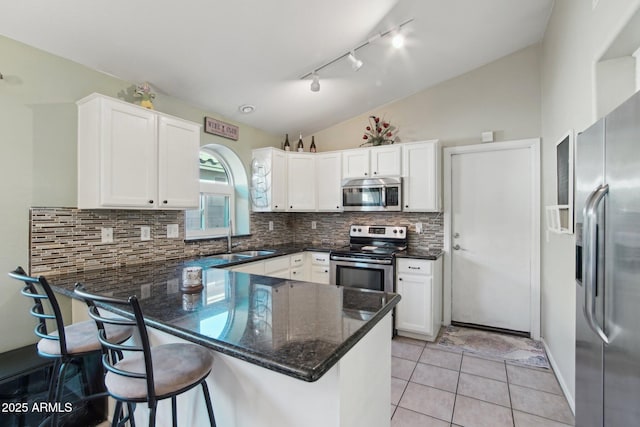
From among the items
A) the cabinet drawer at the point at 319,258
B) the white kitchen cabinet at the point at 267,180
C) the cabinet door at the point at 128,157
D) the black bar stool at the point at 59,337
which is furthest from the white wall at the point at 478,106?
the black bar stool at the point at 59,337

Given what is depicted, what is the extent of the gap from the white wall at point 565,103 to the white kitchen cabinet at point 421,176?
100 cm

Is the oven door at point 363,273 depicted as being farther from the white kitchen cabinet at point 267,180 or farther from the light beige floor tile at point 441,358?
the white kitchen cabinet at point 267,180

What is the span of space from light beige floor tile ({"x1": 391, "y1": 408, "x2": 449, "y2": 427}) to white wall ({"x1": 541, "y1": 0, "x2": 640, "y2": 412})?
97 centimetres

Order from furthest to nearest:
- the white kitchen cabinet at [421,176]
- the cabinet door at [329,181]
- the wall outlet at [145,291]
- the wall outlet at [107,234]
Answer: the cabinet door at [329,181] < the white kitchen cabinet at [421,176] < the wall outlet at [107,234] < the wall outlet at [145,291]

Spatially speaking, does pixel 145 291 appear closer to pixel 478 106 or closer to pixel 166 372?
pixel 166 372

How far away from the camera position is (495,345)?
2.99 m

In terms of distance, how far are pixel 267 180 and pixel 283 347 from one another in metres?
2.85

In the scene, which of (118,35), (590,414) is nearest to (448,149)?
(590,414)

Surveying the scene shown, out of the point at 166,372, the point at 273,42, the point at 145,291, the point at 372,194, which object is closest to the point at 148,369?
the point at 166,372

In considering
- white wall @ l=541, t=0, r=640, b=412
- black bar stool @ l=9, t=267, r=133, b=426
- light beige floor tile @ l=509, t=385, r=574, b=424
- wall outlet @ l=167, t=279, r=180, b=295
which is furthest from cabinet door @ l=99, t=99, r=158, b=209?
A: light beige floor tile @ l=509, t=385, r=574, b=424

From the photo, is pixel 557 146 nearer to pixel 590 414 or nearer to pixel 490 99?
pixel 490 99

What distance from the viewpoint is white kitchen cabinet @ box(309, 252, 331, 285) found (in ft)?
11.8

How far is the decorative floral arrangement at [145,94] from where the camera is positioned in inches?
91.0

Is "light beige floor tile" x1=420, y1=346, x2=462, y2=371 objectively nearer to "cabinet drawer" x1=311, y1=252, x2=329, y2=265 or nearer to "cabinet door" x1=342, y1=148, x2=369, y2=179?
"cabinet drawer" x1=311, y1=252, x2=329, y2=265
